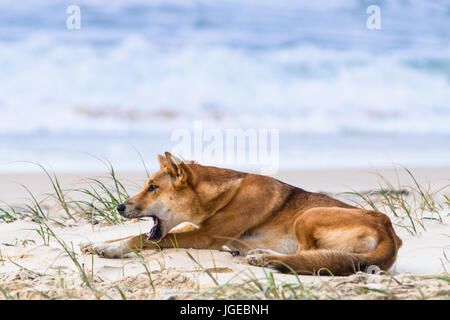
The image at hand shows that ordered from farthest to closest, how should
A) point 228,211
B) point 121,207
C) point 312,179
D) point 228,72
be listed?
point 228,72
point 312,179
point 228,211
point 121,207

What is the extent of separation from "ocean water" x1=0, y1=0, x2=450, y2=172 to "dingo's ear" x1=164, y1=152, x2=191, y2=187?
9418mm

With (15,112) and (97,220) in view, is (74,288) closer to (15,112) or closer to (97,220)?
(97,220)

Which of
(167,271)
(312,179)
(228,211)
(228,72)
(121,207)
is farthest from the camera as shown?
(228,72)

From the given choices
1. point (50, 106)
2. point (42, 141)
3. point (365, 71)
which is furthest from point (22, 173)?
point (365, 71)

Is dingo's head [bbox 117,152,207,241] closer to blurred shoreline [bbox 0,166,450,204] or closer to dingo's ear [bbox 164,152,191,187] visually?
dingo's ear [bbox 164,152,191,187]

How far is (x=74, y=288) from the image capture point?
12.3 feet

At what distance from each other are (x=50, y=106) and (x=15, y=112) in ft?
3.63

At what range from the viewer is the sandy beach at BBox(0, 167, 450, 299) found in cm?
350

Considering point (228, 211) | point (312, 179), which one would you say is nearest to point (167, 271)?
point (228, 211)

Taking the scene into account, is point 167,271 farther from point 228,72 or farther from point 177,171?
point 228,72

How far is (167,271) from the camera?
13.5 feet

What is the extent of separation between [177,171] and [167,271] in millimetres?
986
